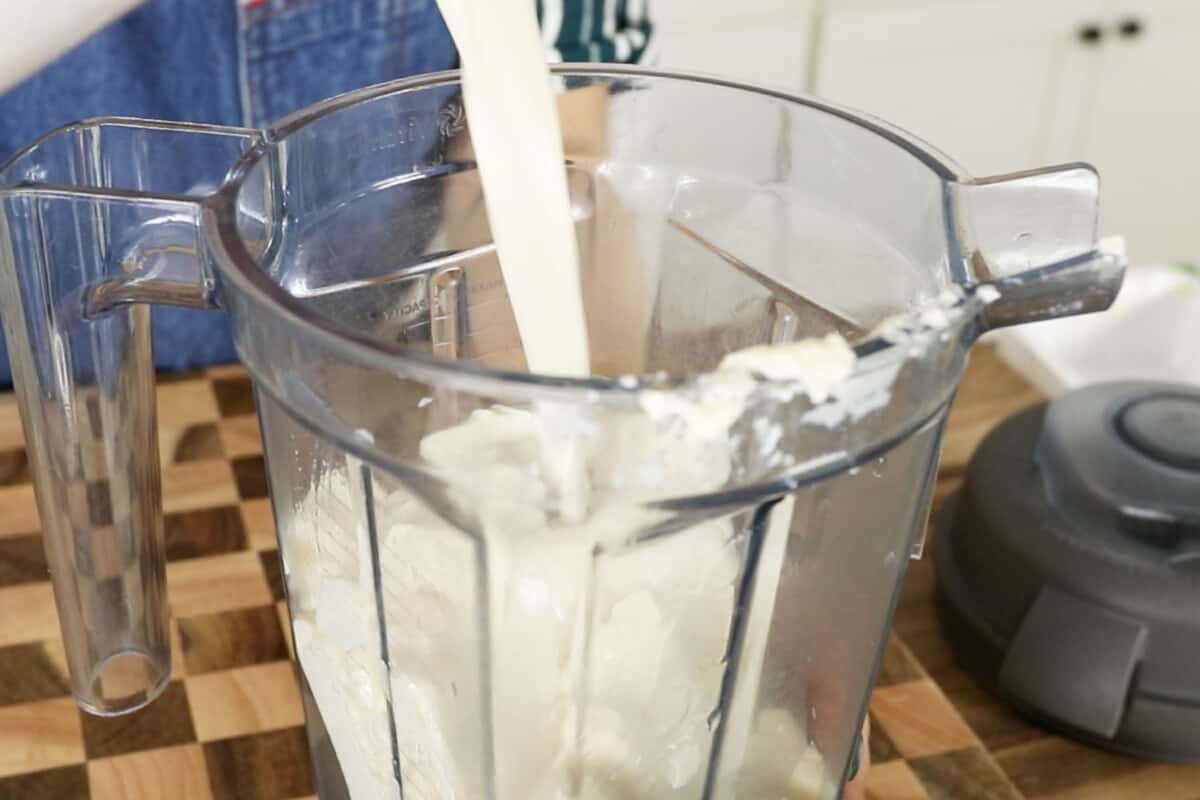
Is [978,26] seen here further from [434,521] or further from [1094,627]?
[434,521]

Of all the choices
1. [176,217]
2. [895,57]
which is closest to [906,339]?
[176,217]

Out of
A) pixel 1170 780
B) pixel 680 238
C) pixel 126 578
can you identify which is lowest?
pixel 1170 780

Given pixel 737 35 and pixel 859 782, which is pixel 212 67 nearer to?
pixel 859 782

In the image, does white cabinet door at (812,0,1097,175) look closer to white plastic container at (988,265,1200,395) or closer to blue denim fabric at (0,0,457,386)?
white plastic container at (988,265,1200,395)

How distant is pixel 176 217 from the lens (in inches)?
14.1

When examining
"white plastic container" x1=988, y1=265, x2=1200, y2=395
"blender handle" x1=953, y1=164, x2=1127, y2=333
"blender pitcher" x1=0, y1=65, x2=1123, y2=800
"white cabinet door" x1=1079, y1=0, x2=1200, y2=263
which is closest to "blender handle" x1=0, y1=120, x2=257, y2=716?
"blender pitcher" x1=0, y1=65, x2=1123, y2=800

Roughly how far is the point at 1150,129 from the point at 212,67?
1.31 meters

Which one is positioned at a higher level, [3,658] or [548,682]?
[548,682]

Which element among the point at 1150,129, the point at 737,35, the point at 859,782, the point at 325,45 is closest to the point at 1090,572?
the point at 859,782

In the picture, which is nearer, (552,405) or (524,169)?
(552,405)

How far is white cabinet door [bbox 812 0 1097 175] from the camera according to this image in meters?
1.43

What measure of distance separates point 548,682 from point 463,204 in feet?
0.63

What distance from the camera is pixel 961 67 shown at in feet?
4.94

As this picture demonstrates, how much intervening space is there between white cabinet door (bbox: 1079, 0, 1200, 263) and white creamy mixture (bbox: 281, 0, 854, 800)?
1323 millimetres
